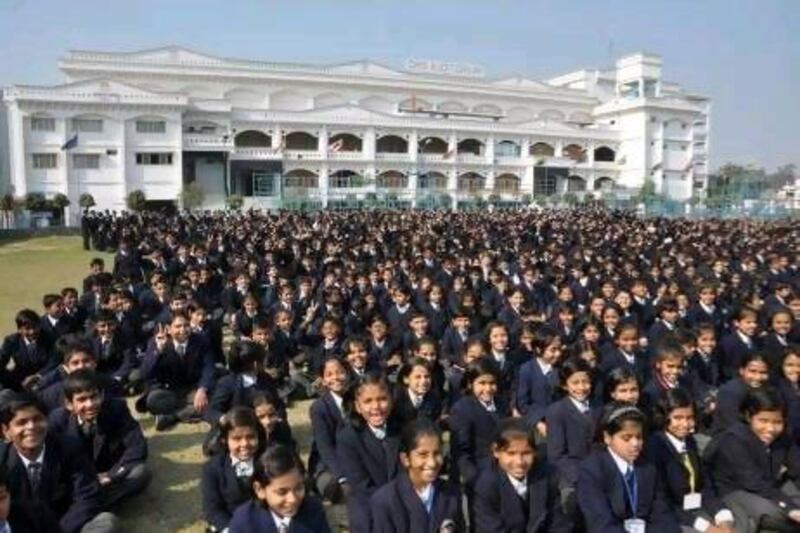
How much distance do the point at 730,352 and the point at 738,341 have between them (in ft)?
0.42

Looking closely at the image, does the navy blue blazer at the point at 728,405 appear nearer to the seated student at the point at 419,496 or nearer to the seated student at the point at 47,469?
the seated student at the point at 419,496

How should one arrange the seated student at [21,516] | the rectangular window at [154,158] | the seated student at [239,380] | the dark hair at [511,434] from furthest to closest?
the rectangular window at [154,158] < the seated student at [239,380] < the dark hair at [511,434] < the seated student at [21,516]

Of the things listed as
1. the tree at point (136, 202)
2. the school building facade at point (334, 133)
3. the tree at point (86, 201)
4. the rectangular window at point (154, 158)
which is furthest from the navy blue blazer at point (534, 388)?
the rectangular window at point (154, 158)

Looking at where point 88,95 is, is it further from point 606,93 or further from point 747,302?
point 606,93

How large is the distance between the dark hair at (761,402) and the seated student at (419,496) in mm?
1835

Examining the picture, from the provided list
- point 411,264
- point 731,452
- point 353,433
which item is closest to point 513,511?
point 353,433

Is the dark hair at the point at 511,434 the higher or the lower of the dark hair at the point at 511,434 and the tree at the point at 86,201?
the lower

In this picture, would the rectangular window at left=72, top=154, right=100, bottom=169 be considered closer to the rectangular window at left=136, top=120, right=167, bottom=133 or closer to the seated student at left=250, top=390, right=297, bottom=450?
the rectangular window at left=136, top=120, right=167, bottom=133

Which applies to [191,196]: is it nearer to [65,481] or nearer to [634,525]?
[65,481]

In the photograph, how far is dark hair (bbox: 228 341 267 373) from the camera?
492 centimetres

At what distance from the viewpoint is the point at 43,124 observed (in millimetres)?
37938

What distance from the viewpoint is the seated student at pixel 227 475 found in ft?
11.6

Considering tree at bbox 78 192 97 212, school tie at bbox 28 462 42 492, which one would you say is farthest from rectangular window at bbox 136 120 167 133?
school tie at bbox 28 462 42 492

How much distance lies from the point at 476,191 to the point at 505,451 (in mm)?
47356
